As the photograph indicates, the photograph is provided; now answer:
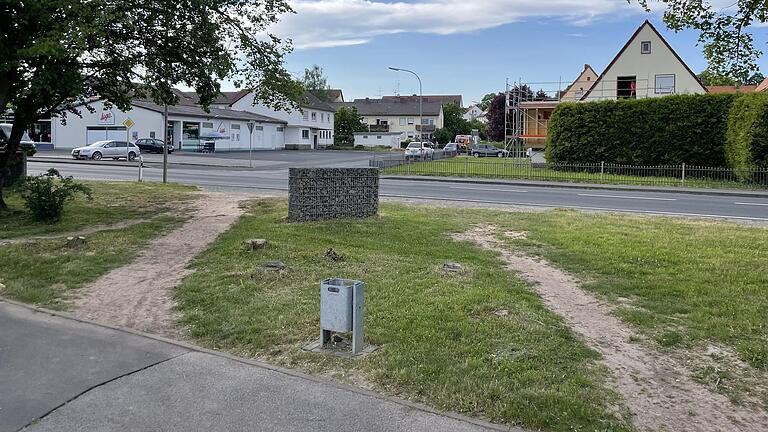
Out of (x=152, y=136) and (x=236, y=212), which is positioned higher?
(x=152, y=136)

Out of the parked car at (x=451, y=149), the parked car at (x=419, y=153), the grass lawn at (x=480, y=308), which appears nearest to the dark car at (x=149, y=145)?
the parked car at (x=419, y=153)

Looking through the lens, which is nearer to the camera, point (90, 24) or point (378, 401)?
point (378, 401)

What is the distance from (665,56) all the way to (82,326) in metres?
43.9

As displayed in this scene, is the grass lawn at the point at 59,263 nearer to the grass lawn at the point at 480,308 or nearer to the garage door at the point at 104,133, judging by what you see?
the grass lawn at the point at 480,308

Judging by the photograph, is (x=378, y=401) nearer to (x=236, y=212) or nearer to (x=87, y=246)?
(x=87, y=246)

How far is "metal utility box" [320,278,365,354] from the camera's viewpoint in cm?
554

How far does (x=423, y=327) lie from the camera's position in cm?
607

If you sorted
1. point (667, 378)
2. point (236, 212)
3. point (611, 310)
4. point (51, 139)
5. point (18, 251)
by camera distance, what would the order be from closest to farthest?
point (667, 378) → point (611, 310) → point (18, 251) → point (236, 212) → point (51, 139)

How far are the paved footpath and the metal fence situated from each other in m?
27.0

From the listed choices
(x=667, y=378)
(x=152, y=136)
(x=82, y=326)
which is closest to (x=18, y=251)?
(x=82, y=326)

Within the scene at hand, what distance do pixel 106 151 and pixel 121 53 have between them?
3491 centimetres

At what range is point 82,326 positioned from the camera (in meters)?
6.34

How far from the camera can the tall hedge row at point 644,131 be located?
31.6 metres

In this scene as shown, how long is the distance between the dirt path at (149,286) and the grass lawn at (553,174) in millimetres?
21970
